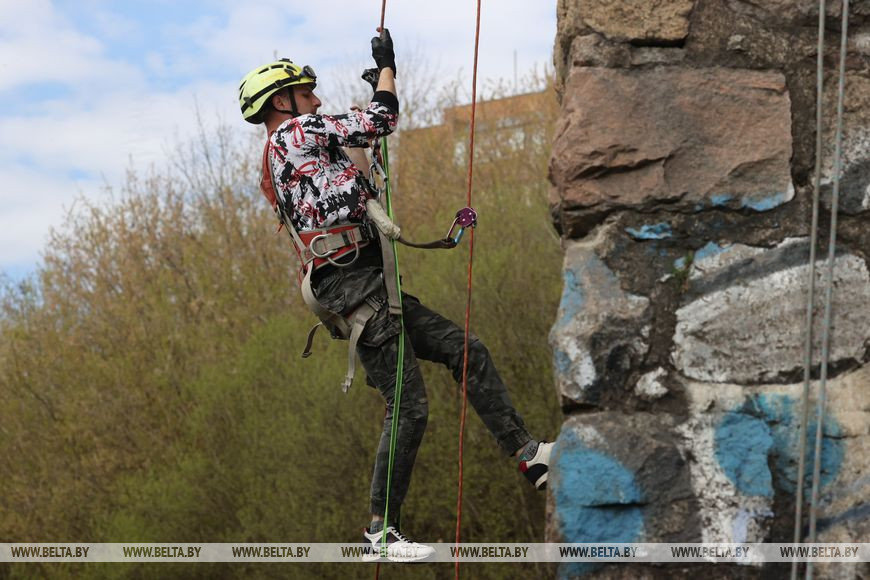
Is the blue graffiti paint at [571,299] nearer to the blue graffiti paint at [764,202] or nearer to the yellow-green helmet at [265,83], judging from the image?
the blue graffiti paint at [764,202]

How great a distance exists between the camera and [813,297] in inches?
119

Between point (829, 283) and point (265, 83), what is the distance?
204 cm

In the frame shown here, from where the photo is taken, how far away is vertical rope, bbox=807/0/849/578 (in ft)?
9.50

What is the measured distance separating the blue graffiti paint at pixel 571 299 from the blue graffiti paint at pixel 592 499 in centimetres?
32

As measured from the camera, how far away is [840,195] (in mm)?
3102

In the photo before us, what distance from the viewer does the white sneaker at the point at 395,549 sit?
12.8ft

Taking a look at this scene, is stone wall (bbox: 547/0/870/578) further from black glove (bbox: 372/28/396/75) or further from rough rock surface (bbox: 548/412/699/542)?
black glove (bbox: 372/28/396/75)

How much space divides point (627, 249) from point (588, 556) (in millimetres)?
812

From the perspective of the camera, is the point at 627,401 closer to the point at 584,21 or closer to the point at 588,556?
the point at 588,556

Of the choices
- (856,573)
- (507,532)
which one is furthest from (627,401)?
(507,532)

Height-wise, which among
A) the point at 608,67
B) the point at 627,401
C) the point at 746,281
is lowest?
the point at 627,401

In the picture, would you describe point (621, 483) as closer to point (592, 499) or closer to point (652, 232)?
point (592, 499)

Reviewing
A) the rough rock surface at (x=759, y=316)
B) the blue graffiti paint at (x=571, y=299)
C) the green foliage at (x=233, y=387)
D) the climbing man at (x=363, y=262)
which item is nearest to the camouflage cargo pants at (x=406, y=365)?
the climbing man at (x=363, y=262)

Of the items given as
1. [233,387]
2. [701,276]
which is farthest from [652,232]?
[233,387]
